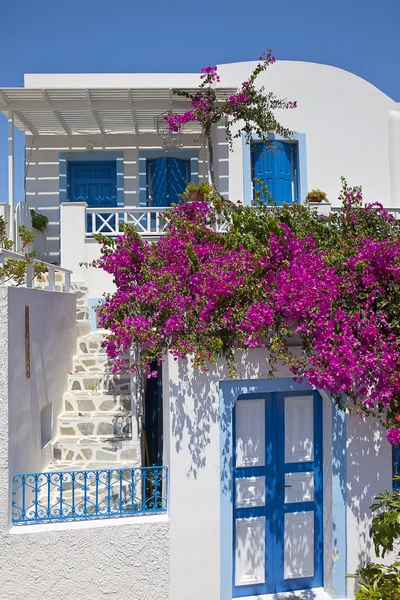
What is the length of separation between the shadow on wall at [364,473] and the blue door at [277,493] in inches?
15.3

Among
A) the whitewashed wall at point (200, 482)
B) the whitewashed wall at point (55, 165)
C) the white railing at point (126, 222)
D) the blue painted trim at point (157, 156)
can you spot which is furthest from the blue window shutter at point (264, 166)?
the whitewashed wall at point (200, 482)

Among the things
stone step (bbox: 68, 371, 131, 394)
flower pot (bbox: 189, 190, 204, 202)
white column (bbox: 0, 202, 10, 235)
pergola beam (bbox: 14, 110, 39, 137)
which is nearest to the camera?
stone step (bbox: 68, 371, 131, 394)

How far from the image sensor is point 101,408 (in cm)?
759

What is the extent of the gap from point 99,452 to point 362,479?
352cm

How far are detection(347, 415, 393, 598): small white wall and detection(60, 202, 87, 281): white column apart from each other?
693 centimetres

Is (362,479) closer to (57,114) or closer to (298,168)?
(298,168)

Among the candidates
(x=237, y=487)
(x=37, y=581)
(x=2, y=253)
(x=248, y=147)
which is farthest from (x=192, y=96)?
(x=37, y=581)

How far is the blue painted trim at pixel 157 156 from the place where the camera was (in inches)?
512

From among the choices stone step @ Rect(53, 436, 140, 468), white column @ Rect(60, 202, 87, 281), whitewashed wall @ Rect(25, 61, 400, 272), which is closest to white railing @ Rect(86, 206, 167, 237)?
white column @ Rect(60, 202, 87, 281)

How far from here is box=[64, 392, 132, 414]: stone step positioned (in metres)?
7.58

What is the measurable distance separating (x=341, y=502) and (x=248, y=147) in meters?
9.35

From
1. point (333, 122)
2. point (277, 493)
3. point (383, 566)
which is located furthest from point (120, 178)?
point (383, 566)

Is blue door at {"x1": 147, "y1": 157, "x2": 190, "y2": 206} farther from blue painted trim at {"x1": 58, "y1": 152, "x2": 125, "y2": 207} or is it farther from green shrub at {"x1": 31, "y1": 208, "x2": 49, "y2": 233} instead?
green shrub at {"x1": 31, "y1": 208, "x2": 49, "y2": 233}

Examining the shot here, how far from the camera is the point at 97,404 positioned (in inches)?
300
